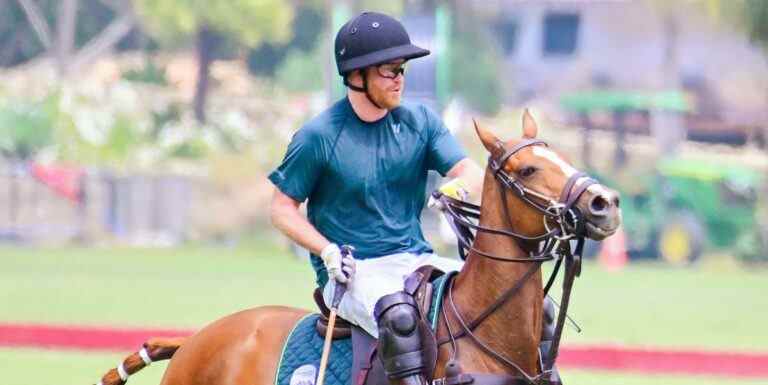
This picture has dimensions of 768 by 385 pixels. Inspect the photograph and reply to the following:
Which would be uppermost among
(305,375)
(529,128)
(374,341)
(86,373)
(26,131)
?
(529,128)

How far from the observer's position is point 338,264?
487cm

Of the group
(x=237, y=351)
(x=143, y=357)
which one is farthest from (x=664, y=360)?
(x=237, y=351)

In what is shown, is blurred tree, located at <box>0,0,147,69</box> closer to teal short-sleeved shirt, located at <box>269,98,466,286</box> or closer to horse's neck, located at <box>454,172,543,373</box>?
teal short-sleeved shirt, located at <box>269,98,466,286</box>

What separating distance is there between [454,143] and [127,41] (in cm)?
1914

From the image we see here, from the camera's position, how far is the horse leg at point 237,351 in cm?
531

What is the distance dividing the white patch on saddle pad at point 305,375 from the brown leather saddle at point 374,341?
12cm

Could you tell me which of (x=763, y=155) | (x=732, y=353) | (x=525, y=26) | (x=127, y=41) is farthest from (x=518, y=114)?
(x=732, y=353)

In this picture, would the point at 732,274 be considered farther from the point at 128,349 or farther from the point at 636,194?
the point at 128,349

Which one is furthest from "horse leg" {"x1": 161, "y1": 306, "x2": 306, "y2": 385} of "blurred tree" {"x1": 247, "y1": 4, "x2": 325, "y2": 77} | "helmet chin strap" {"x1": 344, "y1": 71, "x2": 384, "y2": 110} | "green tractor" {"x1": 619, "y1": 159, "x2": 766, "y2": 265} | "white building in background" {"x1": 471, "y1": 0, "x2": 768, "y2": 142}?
"blurred tree" {"x1": 247, "y1": 4, "x2": 325, "y2": 77}

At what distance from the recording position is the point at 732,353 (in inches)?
440

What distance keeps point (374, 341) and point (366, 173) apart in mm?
534

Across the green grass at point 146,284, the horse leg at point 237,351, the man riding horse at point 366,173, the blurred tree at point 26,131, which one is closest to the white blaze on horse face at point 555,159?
the man riding horse at point 366,173

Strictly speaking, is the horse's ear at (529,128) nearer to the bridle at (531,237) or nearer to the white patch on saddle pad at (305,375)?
the bridle at (531,237)

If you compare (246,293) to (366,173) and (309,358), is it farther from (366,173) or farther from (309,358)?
(366,173)
